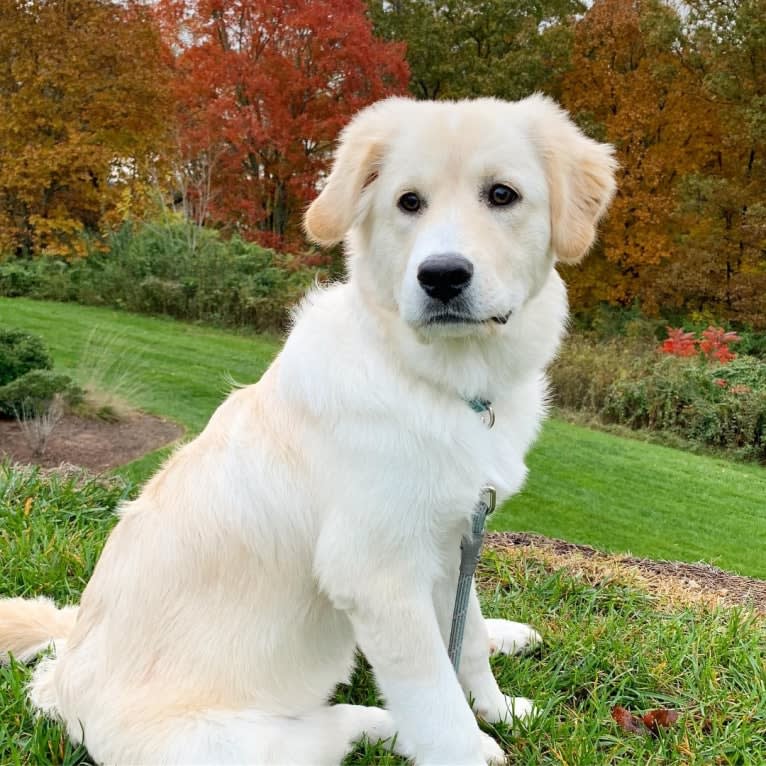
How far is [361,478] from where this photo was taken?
5.87ft

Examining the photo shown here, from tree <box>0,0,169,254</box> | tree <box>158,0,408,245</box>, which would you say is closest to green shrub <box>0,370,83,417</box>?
tree <box>0,0,169,254</box>

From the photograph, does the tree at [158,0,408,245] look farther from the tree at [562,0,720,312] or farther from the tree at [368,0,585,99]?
the tree at [562,0,720,312]

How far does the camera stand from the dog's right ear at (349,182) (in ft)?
6.31

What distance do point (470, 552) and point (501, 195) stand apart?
96cm

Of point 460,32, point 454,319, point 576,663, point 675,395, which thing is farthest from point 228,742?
point 460,32

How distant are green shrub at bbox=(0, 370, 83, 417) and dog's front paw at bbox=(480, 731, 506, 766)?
5033mm

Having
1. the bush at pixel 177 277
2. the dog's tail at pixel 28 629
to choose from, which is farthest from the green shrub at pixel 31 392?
the bush at pixel 177 277

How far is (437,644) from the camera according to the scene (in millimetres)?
1744

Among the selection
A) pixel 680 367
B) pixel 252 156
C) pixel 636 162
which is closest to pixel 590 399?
pixel 680 367

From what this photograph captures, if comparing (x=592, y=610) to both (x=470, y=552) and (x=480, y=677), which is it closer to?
(x=480, y=677)

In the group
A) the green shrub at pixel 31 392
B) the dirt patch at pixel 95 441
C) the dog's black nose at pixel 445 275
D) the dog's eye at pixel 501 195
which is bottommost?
the dirt patch at pixel 95 441

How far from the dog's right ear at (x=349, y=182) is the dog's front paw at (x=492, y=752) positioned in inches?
59.6

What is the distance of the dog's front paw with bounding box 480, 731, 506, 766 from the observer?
2104mm

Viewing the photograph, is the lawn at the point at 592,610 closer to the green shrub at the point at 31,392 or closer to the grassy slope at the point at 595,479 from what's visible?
the grassy slope at the point at 595,479
